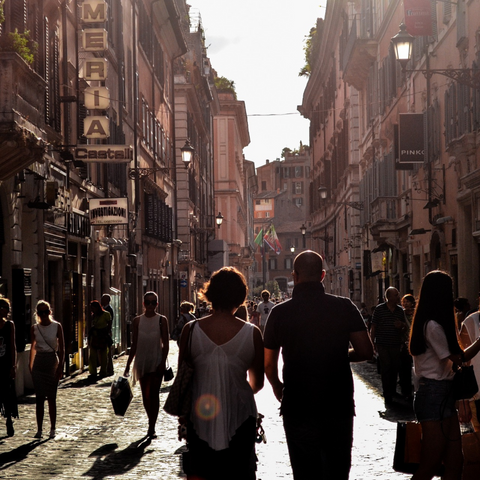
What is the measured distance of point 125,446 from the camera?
1154cm

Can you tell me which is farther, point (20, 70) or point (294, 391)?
point (20, 70)

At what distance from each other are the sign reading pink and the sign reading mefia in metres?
8.00

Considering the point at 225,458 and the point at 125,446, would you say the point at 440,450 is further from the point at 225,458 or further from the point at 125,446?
the point at 125,446

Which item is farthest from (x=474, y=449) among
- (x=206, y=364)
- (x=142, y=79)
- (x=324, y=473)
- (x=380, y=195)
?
(x=142, y=79)

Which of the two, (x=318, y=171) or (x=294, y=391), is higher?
(x=318, y=171)

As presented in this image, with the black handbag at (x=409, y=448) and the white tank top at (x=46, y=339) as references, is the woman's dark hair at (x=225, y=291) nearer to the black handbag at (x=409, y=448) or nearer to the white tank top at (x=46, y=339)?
the black handbag at (x=409, y=448)

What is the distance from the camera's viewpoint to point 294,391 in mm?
6324

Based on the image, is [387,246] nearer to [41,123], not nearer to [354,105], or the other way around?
[354,105]

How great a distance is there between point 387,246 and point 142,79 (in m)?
11.0

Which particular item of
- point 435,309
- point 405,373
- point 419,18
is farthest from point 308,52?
point 435,309

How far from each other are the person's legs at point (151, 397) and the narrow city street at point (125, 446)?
0.66 ft

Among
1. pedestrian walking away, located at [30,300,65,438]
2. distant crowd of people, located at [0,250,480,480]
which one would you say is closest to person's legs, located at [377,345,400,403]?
pedestrian walking away, located at [30,300,65,438]

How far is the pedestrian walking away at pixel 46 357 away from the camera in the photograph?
12.8 metres

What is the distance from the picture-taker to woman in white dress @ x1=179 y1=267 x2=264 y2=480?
6.12 metres
